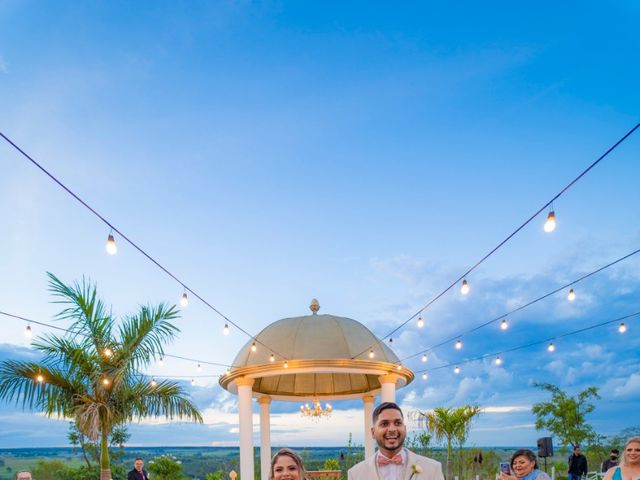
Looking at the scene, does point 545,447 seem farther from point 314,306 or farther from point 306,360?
point 314,306

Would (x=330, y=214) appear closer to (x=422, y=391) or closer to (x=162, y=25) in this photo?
(x=162, y=25)

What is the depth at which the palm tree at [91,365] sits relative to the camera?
11383mm

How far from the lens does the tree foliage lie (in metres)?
24.1

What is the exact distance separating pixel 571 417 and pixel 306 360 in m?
14.0

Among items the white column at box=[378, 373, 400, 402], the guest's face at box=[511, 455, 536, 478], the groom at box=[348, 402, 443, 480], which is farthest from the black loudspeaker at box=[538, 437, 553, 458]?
the groom at box=[348, 402, 443, 480]

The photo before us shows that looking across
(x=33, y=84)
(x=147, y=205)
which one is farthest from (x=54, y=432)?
(x=33, y=84)

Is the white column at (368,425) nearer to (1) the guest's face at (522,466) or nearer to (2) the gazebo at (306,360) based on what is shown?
(2) the gazebo at (306,360)

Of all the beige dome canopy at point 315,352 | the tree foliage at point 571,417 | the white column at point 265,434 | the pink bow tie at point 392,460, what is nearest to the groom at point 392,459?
the pink bow tie at point 392,460

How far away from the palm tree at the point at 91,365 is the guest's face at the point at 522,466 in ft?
25.4

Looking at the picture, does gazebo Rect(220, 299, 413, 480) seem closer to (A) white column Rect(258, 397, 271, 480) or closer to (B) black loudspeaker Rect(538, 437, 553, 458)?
(A) white column Rect(258, 397, 271, 480)

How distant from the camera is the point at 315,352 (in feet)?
51.2

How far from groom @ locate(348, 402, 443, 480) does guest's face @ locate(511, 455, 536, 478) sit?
8.88 ft

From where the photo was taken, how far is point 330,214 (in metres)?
14.8

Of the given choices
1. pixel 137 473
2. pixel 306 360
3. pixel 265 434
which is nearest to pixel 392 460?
pixel 137 473
